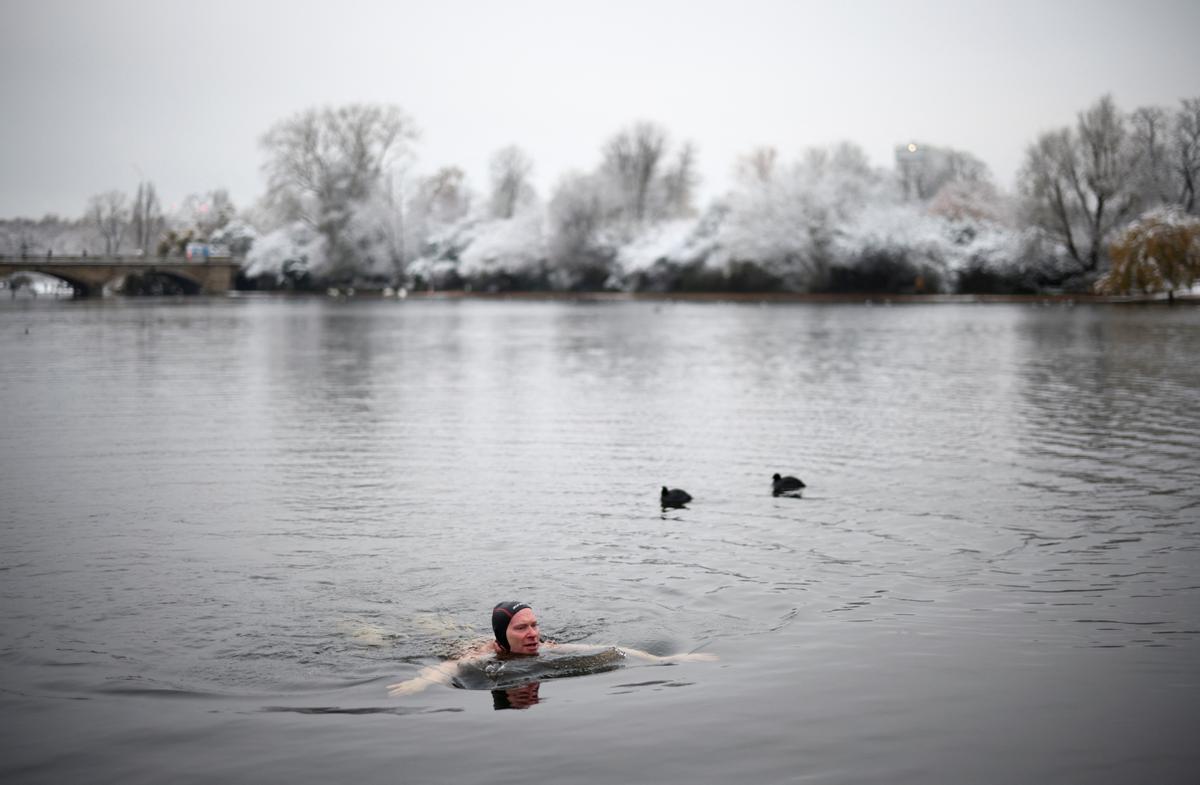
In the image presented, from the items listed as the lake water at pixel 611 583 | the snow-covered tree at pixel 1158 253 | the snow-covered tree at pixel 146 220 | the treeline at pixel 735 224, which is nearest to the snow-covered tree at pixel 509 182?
the treeline at pixel 735 224

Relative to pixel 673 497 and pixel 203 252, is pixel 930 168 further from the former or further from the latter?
pixel 673 497

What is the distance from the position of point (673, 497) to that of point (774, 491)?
1.75m

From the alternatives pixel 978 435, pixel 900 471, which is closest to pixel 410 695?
pixel 900 471

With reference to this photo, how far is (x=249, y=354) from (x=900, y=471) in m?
31.2

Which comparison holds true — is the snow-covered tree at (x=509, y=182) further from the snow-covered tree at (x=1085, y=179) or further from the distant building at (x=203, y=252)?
the snow-covered tree at (x=1085, y=179)

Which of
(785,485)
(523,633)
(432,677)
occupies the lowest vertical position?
(432,677)

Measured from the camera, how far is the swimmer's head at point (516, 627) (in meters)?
10.3

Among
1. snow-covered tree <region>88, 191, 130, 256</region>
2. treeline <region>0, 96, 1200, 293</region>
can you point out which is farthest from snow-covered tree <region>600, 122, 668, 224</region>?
snow-covered tree <region>88, 191, 130, 256</region>

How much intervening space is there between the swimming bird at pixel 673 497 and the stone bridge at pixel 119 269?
364 ft

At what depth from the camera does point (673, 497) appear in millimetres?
16891

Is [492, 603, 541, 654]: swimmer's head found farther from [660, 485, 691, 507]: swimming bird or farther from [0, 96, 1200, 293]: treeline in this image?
[0, 96, 1200, 293]: treeline

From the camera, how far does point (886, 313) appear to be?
79000 mm

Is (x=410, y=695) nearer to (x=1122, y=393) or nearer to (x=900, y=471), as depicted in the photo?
(x=900, y=471)

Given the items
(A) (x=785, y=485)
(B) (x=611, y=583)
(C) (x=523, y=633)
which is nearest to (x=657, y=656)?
(C) (x=523, y=633)
